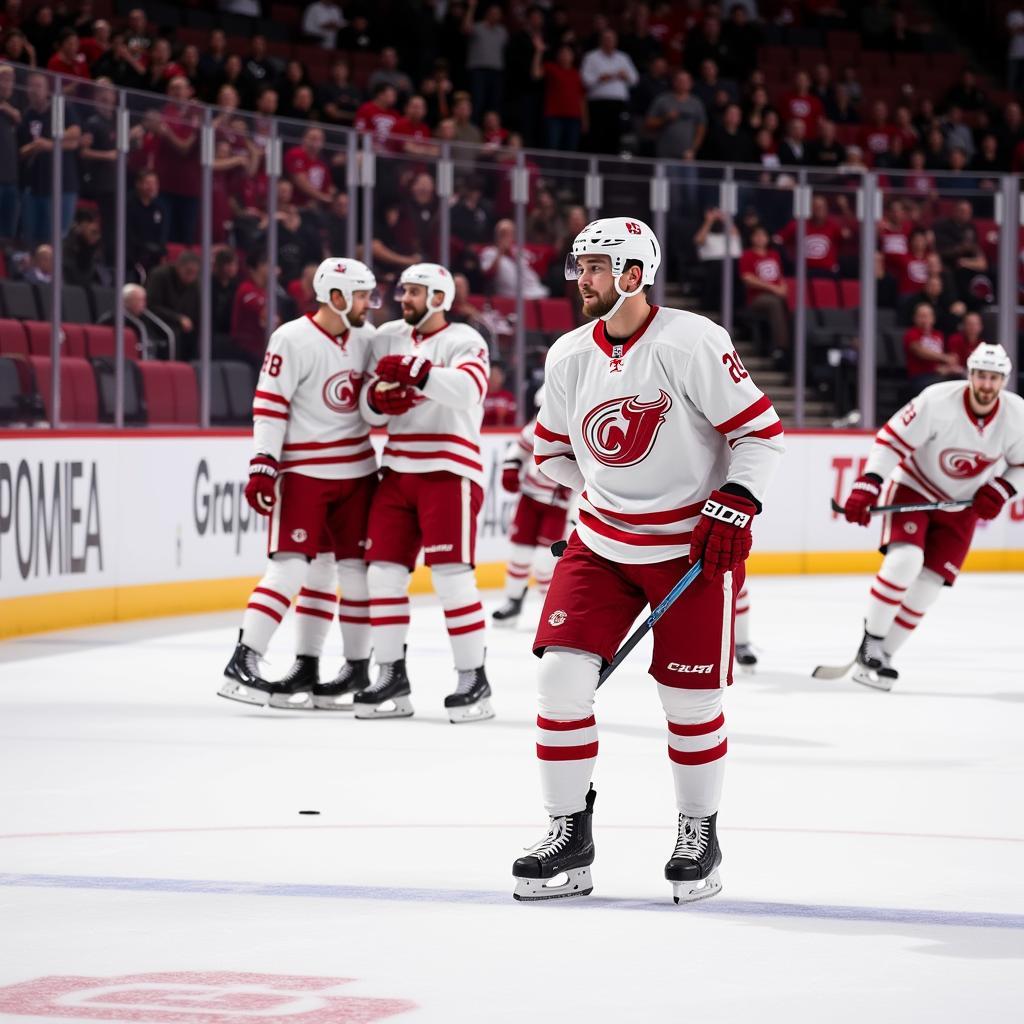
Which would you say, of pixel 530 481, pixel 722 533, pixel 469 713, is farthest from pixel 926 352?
pixel 722 533

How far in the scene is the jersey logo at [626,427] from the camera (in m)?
4.02

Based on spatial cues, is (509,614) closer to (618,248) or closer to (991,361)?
(991,361)

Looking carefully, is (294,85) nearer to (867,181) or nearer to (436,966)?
(867,181)

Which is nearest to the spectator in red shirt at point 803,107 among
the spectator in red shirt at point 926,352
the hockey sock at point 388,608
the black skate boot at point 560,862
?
the spectator in red shirt at point 926,352

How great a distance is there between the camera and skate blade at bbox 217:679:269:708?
6.80 m

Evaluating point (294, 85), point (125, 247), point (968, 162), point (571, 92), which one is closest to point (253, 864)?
point (125, 247)

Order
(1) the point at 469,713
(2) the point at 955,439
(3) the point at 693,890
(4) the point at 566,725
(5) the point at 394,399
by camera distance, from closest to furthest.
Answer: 1. (3) the point at 693,890
2. (4) the point at 566,725
3. (5) the point at 394,399
4. (1) the point at 469,713
5. (2) the point at 955,439

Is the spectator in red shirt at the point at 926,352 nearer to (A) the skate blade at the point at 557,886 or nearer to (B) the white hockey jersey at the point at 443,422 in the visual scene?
(B) the white hockey jersey at the point at 443,422

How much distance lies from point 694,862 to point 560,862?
0.26 metres

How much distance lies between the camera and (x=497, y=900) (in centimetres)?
389

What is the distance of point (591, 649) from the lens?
156 inches

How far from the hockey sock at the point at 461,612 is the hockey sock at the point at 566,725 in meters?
2.65

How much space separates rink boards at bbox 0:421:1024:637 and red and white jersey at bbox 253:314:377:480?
7.14 ft

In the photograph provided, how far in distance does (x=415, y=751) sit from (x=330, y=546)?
120cm
